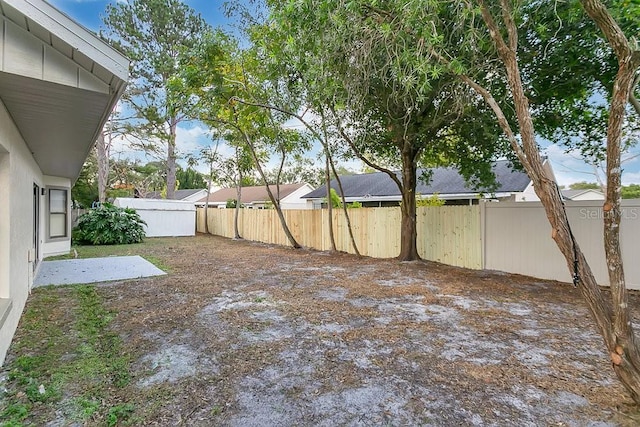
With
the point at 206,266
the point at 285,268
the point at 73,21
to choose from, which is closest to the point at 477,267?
the point at 285,268

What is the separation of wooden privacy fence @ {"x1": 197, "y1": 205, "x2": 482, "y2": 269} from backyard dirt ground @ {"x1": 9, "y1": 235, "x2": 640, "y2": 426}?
1.96m

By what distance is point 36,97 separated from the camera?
2729 mm

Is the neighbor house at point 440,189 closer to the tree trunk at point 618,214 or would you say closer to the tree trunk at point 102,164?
the tree trunk at point 618,214

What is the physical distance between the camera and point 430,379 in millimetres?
2598

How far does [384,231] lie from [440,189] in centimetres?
799

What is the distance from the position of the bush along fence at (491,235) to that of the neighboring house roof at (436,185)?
4733mm

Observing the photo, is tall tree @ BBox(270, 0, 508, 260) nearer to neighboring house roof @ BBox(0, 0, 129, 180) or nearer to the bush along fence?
the bush along fence

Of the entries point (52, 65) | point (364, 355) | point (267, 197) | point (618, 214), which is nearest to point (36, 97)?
point (52, 65)

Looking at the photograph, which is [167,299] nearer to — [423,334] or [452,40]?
[423,334]

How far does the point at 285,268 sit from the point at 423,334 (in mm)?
4650

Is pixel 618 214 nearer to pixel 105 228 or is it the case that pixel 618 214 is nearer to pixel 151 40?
pixel 105 228

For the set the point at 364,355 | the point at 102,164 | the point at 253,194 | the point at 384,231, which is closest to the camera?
the point at 364,355

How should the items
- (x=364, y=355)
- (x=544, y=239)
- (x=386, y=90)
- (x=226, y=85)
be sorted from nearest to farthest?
(x=364, y=355) < (x=544, y=239) < (x=386, y=90) < (x=226, y=85)

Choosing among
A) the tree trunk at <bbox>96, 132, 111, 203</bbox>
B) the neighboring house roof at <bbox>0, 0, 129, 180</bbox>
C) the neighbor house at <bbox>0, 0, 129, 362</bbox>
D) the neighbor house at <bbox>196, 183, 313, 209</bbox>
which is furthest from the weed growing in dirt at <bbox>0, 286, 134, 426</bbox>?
the neighbor house at <bbox>196, 183, 313, 209</bbox>
